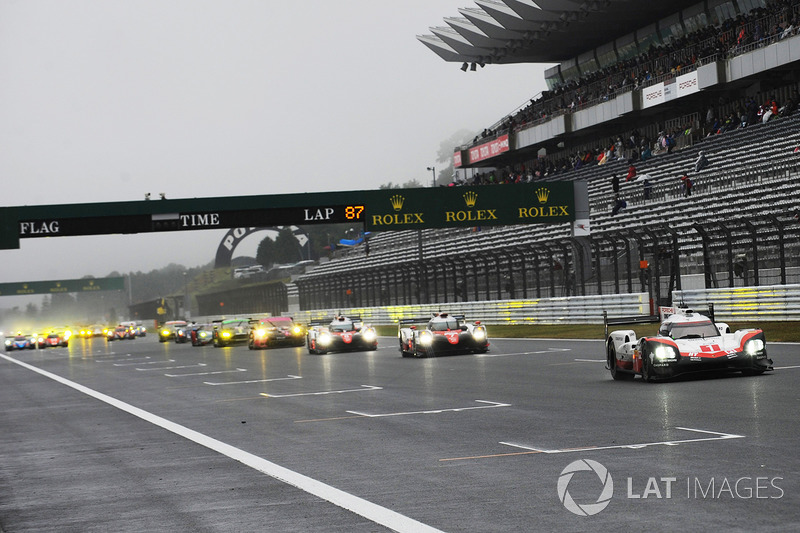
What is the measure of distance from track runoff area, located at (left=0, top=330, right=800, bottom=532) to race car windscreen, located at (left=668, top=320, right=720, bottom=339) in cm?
67

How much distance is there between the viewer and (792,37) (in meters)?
45.7

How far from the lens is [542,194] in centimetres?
4762

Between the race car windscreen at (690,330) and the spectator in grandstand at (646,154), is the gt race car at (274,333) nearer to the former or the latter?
the spectator in grandstand at (646,154)

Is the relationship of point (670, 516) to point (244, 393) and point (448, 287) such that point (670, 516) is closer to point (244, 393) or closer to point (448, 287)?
point (244, 393)

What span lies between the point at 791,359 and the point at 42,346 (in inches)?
2348

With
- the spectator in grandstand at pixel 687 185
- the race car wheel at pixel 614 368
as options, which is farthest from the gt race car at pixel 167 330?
the race car wheel at pixel 614 368

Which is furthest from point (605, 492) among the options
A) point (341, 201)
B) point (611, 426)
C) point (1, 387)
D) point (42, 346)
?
point (42, 346)

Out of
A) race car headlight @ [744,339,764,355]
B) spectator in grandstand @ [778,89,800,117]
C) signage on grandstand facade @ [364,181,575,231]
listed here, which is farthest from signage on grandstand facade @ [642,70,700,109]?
race car headlight @ [744,339,764,355]

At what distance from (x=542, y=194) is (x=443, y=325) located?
18473mm

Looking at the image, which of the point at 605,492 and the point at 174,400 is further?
the point at 174,400

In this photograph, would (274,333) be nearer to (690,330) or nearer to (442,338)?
(442,338)

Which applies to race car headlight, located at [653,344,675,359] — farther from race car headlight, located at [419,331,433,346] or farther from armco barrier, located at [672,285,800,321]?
race car headlight, located at [419,331,433,346]

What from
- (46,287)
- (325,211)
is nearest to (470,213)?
(325,211)

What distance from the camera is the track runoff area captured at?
7332mm
